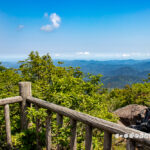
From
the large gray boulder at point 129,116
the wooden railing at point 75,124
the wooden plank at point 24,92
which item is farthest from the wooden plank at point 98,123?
the large gray boulder at point 129,116

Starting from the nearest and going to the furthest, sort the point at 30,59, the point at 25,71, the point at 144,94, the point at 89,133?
the point at 89,133 < the point at 25,71 < the point at 30,59 < the point at 144,94

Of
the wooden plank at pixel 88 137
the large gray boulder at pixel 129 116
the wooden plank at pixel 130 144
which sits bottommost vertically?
the large gray boulder at pixel 129 116

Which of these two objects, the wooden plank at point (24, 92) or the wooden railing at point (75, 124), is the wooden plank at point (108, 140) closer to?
the wooden railing at point (75, 124)

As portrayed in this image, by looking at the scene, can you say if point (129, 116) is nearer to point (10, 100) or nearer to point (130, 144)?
point (10, 100)

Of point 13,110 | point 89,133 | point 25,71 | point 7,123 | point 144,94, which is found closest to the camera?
point 89,133

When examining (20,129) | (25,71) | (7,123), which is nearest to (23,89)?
(7,123)

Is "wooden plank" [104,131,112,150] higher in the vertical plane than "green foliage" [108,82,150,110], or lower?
higher

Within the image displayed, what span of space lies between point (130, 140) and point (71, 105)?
154 cm

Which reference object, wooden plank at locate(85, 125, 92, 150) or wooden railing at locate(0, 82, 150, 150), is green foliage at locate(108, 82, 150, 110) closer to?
wooden railing at locate(0, 82, 150, 150)

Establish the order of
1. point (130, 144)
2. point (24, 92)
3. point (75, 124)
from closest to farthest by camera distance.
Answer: point (130, 144)
point (75, 124)
point (24, 92)

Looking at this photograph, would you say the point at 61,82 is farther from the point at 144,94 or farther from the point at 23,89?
the point at 144,94

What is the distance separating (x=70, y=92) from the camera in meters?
3.01

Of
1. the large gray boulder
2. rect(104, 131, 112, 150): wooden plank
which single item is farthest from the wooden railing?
the large gray boulder

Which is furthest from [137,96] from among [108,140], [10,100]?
[108,140]
